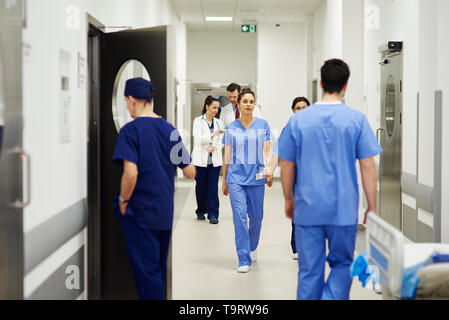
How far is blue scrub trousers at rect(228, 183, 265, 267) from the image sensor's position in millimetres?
4785

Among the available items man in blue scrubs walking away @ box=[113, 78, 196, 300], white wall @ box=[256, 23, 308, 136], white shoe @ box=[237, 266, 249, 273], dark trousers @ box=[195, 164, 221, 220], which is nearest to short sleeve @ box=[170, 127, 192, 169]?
man in blue scrubs walking away @ box=[113, 78, 196, 300]

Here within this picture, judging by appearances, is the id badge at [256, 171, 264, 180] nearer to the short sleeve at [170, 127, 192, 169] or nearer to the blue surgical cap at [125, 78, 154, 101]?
the short sleeve at [170, 127, 192, 169]

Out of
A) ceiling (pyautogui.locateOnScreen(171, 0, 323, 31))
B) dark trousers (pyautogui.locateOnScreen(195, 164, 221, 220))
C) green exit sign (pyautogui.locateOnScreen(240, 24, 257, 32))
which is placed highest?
ceiling (pyautogui.locateOnScreen(171, 0, 323, 31))

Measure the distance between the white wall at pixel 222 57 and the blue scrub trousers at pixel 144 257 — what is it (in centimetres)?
1100

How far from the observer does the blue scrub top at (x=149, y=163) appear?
10.2ft

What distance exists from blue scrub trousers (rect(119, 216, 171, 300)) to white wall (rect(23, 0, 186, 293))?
1.32ft

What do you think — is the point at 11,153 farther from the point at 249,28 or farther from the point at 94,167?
the point at 249,28

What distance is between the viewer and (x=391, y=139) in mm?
5812

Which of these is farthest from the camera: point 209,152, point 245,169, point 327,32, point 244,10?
point 244,10

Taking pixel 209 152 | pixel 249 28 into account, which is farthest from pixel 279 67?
pixel 209 152

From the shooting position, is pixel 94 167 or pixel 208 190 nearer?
pixel 94 167

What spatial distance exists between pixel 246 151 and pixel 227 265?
1.08m

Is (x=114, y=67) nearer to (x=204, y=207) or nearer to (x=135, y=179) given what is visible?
(x=135, y=179)

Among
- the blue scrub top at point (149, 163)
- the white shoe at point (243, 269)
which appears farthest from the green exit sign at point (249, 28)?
the blue scrub top at point (149, 163)
